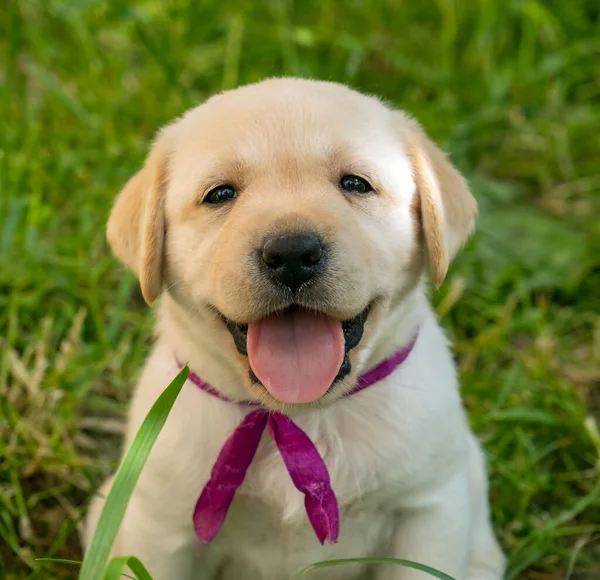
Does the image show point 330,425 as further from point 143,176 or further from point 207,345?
point 143,176

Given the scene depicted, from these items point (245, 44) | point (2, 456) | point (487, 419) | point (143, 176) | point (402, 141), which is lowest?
point (2, 456)

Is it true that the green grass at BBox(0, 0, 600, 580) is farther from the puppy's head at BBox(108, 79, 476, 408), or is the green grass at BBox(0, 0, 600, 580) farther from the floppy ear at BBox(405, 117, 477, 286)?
the floppy ear at BBox(405, 117, 477, 286)

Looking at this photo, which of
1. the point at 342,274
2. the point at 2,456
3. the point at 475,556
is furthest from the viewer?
the point at 2,456

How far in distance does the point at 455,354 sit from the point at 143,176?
6.67ft

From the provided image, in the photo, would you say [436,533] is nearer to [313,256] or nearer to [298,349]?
[298,349]

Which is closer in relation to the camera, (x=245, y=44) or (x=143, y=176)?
(x=143, y=176)

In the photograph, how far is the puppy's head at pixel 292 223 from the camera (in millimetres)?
2311

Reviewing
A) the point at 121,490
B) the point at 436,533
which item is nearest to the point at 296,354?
the point at 121,490

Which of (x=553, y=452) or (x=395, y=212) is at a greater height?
(x=395, y=212)

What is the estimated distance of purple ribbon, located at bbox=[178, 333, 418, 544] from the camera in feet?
8.16

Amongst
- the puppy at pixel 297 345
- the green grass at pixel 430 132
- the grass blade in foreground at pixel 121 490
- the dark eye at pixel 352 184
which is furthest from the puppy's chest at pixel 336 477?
the green grass at pixel 430 132

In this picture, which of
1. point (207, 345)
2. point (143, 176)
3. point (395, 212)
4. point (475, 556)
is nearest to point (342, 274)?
point (395, 212)

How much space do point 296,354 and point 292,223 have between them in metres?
0.35

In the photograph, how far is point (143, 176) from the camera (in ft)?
8.99
